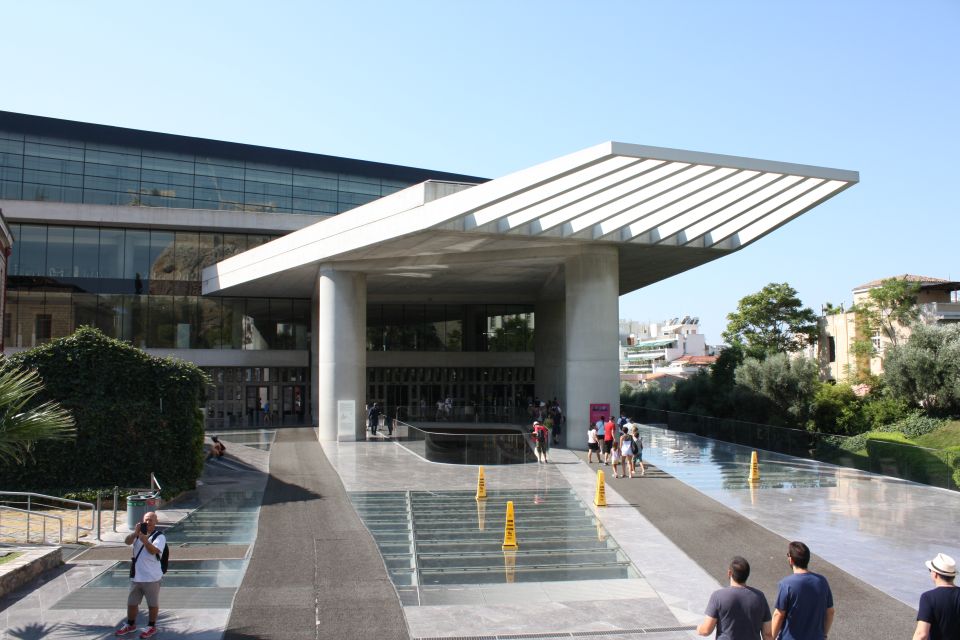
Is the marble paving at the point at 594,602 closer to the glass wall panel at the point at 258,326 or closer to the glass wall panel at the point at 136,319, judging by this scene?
the glass wall panel at the point at 258,326

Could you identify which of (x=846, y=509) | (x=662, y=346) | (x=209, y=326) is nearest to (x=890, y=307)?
(x=846, y=509)

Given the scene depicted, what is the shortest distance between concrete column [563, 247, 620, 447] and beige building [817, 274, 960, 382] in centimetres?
2102

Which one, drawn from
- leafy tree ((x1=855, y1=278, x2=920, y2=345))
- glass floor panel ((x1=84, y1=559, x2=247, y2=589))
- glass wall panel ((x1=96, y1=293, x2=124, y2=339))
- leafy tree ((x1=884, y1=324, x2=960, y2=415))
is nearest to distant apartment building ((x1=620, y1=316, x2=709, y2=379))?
leafy tree ((x1=855, y1=278, x2=920, y2=345))

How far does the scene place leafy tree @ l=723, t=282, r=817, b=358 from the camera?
56.3 metres

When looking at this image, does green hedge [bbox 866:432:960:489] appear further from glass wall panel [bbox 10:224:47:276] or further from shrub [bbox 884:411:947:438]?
glass wall panel [bbox 10:224:47:276]

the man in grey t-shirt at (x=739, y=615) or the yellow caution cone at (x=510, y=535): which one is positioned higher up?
the man in grey t-shirt at (x=739, y=615)

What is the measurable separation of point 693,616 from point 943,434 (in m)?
A: 26.7

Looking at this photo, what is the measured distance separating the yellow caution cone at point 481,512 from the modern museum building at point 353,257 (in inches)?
350

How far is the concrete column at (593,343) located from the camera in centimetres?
2820

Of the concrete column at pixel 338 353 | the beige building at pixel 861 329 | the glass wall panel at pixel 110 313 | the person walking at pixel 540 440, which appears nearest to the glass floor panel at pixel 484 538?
the person walking at pixel 540 440

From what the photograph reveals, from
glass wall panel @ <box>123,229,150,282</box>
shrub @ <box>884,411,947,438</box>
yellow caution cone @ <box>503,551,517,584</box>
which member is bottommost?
yellow caution cone @ <box>503,551,517,584</box>

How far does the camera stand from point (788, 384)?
38344 mm

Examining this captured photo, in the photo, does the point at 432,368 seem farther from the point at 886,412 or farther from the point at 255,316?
the point at 886,412

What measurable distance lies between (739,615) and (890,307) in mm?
44797
